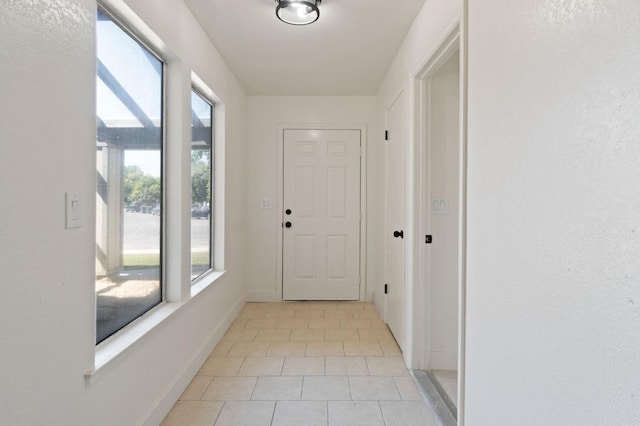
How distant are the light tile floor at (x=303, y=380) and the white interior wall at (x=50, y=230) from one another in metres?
0.53

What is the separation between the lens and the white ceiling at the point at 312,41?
226 cm

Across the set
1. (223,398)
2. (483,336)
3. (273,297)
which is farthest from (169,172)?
(273,297)

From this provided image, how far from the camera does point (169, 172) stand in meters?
2.17

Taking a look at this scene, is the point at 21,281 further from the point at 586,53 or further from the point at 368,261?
the point at 368,261

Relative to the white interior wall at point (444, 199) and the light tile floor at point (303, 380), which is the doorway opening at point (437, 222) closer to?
the white interior wall at point (444, 199)

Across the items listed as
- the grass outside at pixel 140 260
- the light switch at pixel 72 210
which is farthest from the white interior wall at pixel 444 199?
the light switch at pixel 72 210

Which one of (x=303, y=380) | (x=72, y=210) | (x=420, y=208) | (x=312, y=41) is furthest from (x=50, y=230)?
(x=312, y=41)

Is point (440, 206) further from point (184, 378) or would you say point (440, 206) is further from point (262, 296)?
point (262, 296)

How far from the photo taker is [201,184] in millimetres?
2854

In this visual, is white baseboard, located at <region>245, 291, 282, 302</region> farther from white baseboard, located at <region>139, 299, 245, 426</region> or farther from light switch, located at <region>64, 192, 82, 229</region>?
light switch, located at <region>64, 192, 82, 229</region>

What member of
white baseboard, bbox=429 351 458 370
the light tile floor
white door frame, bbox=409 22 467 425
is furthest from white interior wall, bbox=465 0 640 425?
white baseboard, bbox=429 351 458 370

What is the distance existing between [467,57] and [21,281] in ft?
5.86

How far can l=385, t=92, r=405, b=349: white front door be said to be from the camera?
9.04 feet

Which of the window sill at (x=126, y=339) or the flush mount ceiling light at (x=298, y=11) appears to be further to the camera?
the flush mount ceiling light at (x=298, y=11)
